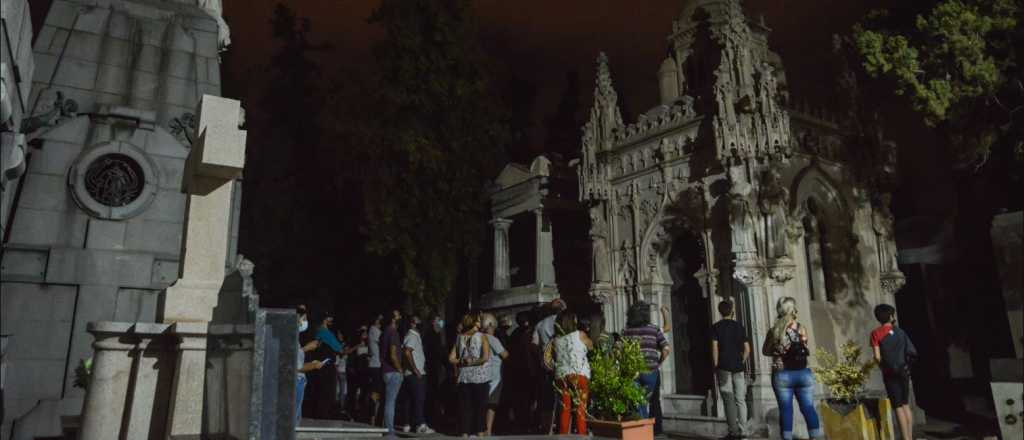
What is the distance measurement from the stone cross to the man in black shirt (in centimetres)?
701

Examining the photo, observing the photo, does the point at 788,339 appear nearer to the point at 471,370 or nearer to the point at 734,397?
the point at 734,397

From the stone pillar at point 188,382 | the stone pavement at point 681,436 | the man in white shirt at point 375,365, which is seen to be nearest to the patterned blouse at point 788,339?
the stone pavement at point 681,436

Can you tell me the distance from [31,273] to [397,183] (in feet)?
33.3

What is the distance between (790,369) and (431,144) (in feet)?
41.9

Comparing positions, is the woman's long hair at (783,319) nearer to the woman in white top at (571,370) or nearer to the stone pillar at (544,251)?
the woman in white top at (571,370)

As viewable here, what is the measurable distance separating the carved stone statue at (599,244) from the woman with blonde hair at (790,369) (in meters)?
7.23

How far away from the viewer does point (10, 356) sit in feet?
29.3

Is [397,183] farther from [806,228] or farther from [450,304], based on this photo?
[806,228]

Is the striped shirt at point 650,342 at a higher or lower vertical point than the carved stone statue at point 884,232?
lower

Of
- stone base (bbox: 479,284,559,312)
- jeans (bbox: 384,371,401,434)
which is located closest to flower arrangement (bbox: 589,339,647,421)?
jeans (bbox: 384,371,401,434)

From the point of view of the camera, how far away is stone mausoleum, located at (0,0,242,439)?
9.02 metres

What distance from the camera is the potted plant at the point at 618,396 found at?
6.86 meters

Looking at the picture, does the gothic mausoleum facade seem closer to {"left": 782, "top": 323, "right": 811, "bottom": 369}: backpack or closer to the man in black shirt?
the man in black shirt

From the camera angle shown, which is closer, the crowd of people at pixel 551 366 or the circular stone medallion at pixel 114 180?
the crowd of people at pixel 551 366
